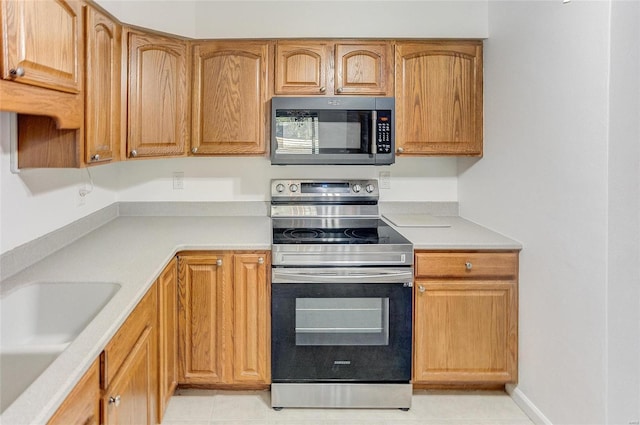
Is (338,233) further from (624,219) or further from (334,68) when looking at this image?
(624,219)

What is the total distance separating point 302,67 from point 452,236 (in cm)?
125

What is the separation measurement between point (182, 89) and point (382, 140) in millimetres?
1141

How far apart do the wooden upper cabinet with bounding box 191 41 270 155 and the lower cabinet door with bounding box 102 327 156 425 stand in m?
1.26

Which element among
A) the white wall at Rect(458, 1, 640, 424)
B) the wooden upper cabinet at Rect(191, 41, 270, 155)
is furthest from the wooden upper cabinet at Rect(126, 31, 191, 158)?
the white wall at Rect(458, 1, 640, 424)

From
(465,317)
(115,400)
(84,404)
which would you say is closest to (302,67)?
(465,317)

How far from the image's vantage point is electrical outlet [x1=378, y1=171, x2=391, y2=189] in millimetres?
3221

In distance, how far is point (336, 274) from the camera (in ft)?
8.07

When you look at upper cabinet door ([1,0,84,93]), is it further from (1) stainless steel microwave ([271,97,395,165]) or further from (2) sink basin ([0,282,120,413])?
(1) stainless steel microwave ([271,97,395,165])

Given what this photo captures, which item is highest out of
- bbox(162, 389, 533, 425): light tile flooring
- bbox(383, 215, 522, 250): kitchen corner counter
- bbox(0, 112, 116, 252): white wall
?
bbox(0, 112, 116, 252): white wall

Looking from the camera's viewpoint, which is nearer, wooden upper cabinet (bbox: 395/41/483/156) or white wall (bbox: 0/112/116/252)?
white wall (bbox: 0/112/116/252)

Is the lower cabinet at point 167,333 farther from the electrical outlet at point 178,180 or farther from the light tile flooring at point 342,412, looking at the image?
the electrical outlet at point 178,180

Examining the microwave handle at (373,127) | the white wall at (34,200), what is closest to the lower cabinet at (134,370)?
the white wall at (34,200)

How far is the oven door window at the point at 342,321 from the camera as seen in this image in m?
2.49

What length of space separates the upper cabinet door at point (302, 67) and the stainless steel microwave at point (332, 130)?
13 cm
